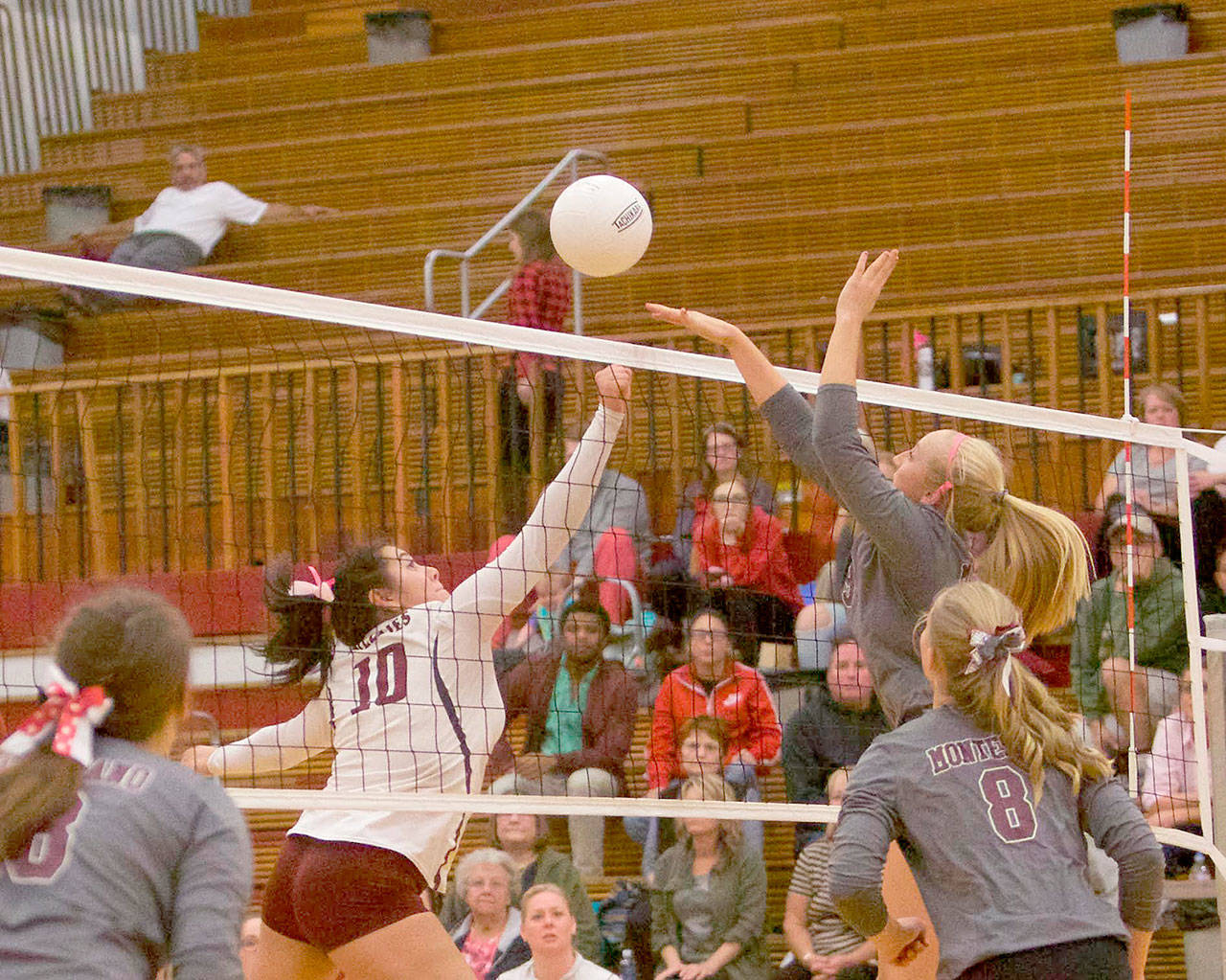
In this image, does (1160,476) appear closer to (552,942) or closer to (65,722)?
(552,942)

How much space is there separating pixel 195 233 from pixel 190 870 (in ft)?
31.2

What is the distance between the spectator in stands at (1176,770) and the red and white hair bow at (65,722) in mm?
4403

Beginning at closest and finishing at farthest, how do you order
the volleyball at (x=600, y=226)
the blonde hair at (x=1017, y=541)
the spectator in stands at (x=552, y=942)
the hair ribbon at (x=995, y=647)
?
1. the hair ribbon at (x=995, y=647)
2. the blonde hair at (x=1017, y=541)
3. the volleyball at (x=600, y=226)
4. the spectator in stands at (x=552, y=942)

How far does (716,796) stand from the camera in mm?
6895

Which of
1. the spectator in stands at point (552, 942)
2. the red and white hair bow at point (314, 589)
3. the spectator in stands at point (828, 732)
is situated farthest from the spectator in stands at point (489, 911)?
the red and white hair bow at point (314, 589)

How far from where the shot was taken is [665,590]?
820 cm

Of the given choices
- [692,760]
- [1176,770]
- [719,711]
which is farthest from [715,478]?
[1176,770]

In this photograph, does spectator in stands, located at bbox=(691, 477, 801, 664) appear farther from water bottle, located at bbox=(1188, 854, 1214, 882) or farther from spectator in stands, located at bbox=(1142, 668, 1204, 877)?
water bottle, located at bbox=(1188, 854, 1214, 882)

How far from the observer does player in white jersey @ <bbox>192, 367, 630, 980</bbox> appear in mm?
4316

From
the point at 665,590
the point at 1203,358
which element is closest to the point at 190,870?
the point at 665,590

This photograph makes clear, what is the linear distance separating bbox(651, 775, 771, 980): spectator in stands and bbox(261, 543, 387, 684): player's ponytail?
2210mm

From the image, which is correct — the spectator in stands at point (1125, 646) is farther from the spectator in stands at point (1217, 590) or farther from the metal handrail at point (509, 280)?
the metal handrail at point (509, 280)

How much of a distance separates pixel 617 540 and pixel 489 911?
2160 mm

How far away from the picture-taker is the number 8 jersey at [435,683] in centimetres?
462
